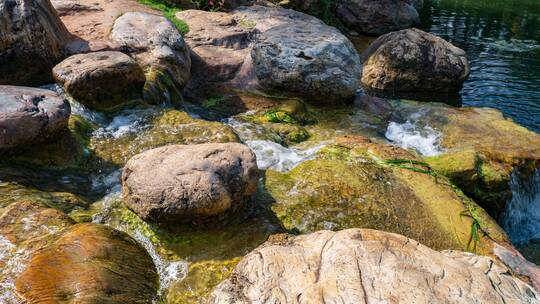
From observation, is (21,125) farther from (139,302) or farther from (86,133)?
(139,302)

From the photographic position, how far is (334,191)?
611 cm

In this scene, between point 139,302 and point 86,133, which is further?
point 86,133

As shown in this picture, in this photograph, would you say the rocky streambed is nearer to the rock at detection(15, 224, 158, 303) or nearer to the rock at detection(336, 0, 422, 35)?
the rock at detection(15, 224, 158, 303)

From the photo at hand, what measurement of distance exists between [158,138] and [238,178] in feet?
7.96

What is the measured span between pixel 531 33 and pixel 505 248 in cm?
1931

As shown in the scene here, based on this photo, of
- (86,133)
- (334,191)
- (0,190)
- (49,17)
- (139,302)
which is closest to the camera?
(139,302)

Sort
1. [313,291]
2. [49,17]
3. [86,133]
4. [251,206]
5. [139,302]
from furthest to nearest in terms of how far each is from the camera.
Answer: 1. [49,17]
2. [86,133]
3. [251,206]
4. [139,302]
5. [313,291]

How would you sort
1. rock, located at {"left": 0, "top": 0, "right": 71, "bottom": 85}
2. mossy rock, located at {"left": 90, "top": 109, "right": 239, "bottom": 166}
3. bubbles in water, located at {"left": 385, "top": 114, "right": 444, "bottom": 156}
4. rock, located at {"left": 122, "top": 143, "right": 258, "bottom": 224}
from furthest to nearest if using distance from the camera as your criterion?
1. bubbles in water, located at {"left": 385, "top": 114, "right": 444, "bottom": 156}
2. rock, located at {"left": 0, "top": 0, "right": 71, "bottom": 85}
3. mossy rock, located at {"left": 90, "top": 109, "right": 239, "bottom": 166}
4. rock, located at {"left": 122, "top": 143, "right": 258, "bottom": 224}

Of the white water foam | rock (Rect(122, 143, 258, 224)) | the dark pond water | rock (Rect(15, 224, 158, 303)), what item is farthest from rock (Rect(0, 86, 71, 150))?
the dark pond water

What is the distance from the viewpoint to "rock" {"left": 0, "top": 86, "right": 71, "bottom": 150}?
5.68m

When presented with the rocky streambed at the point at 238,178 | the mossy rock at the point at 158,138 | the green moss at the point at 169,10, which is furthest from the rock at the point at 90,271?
the green moss at the point at 169,10

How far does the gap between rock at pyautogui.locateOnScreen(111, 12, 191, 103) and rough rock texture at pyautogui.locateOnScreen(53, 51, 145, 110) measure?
2.39 feet

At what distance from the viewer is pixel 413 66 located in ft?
42.5

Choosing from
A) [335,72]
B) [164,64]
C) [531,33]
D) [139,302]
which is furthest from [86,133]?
[531,33]
